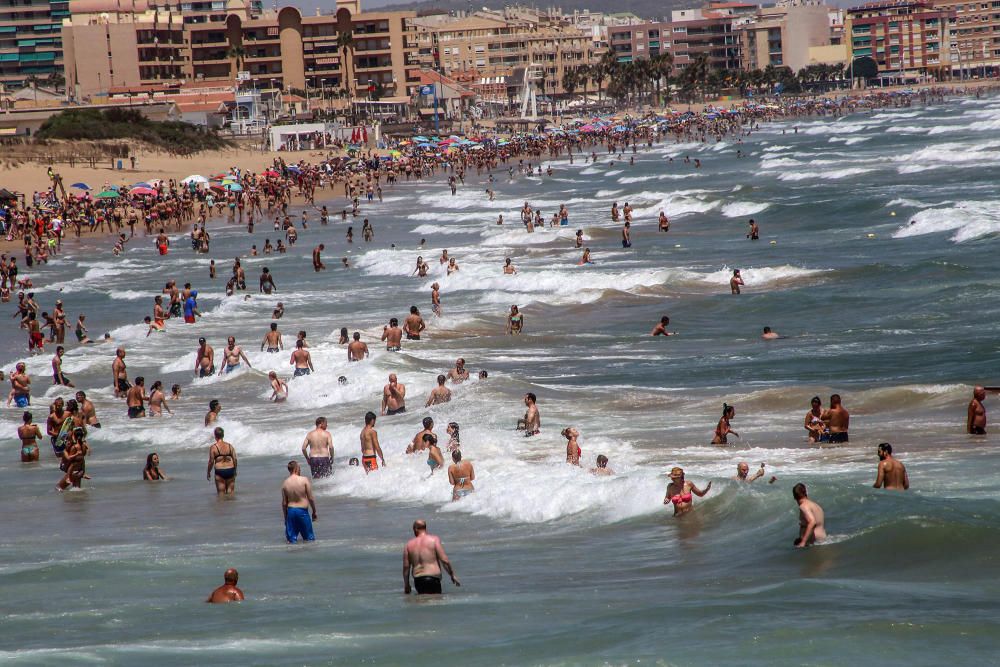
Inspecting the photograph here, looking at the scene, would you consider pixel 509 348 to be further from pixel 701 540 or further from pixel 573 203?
pixel 573 203

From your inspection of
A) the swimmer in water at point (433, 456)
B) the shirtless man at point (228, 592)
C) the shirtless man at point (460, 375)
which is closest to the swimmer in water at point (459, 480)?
the swimmer in water at point (433, 456)

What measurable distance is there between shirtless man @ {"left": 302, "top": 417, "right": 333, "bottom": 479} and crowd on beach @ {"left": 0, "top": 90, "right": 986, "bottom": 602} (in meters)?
0.02

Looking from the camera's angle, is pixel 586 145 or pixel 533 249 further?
pixel 586 145

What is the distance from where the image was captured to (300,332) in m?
24.7

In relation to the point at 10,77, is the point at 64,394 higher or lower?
lower

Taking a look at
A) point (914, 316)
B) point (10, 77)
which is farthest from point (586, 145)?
point (914, 316)

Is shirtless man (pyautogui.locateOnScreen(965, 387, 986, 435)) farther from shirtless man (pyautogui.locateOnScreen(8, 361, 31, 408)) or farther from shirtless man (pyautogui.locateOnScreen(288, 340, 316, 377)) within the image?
shirtless man (pyautogui.locateOnScreen(8, 361, 31, 408))

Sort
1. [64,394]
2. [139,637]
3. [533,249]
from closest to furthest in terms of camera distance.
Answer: [139,637]
[64,394]
[533,249]

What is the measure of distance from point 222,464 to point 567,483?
13.1 ft

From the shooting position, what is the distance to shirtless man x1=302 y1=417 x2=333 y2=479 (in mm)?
15867

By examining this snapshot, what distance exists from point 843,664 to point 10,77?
15621 cm

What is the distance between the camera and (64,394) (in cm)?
2325

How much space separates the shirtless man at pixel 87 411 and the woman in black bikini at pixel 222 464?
4787 mm

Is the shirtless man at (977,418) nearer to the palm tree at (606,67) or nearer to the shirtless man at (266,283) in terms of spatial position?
the shirtless man at (266,283)
